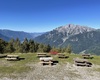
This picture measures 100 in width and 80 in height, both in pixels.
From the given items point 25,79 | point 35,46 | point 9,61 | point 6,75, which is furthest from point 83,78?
point 35,46

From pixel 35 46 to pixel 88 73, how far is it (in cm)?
12833

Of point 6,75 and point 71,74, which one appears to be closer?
point 6,75

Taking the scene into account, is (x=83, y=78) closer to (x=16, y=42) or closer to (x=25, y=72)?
(x=25, y=72)

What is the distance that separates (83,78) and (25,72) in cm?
1024

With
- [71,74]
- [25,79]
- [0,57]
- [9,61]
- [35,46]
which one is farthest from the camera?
[35,46]

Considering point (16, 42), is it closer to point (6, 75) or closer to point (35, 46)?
point (35, 46)

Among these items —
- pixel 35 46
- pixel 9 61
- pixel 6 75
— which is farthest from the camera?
pixel 35 46

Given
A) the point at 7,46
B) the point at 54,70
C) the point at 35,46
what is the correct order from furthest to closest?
the point at 35,46 < the point at 7,46 < the point at 54,70

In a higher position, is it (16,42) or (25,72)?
(16,42)

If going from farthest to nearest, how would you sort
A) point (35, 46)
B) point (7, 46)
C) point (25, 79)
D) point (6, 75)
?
1. point (35, 46)
2. point (7, 46)
3. point (6, 75)
4. point (25, 79)

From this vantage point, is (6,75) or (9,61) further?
(9,61)

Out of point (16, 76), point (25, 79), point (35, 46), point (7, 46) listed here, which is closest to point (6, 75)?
point (16, 76)

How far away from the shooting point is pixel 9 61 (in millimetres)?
41938

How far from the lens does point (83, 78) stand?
96.3ft
